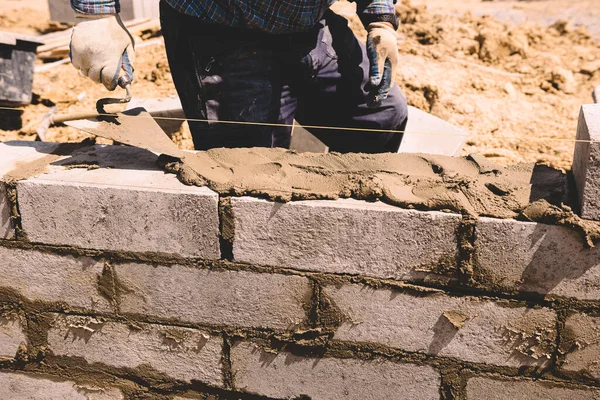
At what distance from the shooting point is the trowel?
2605 millimetres

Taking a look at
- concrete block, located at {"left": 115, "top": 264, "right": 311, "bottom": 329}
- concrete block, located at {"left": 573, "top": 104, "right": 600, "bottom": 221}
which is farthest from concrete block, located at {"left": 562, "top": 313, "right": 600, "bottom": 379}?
concrete block, located at {"left": 115, "top": 264, "right": 311, "bottom": 329}

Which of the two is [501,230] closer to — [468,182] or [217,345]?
[468,182]

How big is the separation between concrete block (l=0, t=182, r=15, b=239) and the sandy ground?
7.20ft

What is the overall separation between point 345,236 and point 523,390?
92cm

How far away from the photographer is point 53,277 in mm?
2633

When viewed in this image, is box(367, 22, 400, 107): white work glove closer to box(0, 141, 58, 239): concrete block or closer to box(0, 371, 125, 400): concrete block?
box(0, 141, 58, 239): concrete block

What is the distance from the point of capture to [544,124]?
516 cm

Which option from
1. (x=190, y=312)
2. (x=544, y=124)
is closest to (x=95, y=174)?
(x=190, y=312)

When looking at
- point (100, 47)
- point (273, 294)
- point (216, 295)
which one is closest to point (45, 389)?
point (216, 295)

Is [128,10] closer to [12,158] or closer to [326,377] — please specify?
[12,158]

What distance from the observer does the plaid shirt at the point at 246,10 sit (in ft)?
9.05

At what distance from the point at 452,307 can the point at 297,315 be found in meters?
0.60

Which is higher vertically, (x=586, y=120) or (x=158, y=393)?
(x=586, y=120)

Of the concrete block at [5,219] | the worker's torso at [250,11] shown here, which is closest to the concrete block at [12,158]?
the concrete block at [5,219]
